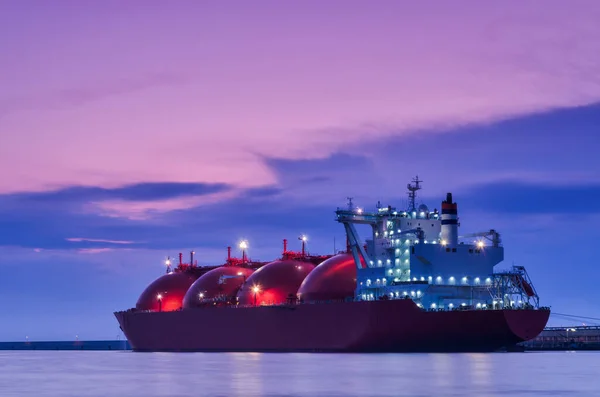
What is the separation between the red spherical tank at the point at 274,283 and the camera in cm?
8219

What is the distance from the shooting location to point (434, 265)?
68.6m

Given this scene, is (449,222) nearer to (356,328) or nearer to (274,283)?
(356,328)

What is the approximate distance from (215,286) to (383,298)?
28069mm

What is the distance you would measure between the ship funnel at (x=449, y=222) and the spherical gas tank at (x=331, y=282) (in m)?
8.98

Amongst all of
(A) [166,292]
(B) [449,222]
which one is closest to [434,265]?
(B) [449,222]

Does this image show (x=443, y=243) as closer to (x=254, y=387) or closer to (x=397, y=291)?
(x=397, y=291)

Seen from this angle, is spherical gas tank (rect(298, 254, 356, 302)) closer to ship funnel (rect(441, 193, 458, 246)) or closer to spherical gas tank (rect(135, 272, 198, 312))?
ship funnel (rect(441, 193, 458, 246))

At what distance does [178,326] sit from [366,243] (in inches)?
1041

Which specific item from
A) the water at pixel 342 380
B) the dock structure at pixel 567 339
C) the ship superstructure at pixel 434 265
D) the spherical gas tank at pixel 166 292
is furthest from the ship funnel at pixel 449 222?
the spherical gas tank at pixel 166 292

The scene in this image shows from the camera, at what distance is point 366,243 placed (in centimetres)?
7606

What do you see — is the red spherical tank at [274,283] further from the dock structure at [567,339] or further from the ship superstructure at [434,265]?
the dock structure at [567,339]

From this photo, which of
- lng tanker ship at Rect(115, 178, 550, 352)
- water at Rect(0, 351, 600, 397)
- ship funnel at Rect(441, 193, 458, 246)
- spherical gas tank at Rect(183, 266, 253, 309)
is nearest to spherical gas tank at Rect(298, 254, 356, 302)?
lng tanker ship at Rect(115, 178, 550, 352)

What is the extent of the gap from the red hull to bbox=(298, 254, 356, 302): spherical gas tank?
1324 mm

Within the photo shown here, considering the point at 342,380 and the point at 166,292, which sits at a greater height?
the point at 166,292
